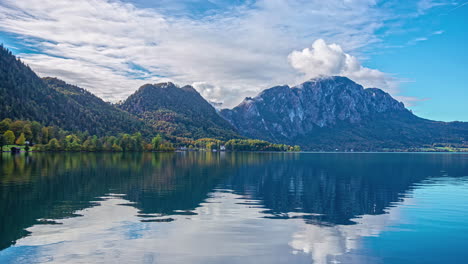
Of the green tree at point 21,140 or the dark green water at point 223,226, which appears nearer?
the dark green water at point 223,226

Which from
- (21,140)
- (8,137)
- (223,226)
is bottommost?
(223,226)

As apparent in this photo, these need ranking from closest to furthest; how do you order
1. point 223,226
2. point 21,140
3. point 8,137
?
point 223,226, point 8,137, point 21,140

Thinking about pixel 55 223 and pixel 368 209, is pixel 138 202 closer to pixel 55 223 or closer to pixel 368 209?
pixel 55 223

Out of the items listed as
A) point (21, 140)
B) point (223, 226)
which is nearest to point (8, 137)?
point (21, 140)

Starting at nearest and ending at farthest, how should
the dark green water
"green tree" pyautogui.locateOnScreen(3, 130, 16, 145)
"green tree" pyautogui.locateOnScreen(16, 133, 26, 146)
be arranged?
the dark green water → "green tree" pyautogui.locateOnScreen(3, 130, 16, 145) → "green tree" pyautogui.locateOnScreen(16, 133, 26, 146)

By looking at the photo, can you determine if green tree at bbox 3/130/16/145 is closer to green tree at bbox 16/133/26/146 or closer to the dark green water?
green tree at bbox 16/133/26/146

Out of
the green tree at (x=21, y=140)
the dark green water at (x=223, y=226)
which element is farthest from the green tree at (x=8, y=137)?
the dark green water at (x=223, y=226)

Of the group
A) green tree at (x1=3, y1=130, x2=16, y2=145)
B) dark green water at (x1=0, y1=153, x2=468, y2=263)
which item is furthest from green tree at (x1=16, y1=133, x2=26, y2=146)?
dark green water at (x1=0, y1=153, x2=468, y2=263)

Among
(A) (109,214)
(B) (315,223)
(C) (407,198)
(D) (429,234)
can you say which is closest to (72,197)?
(A) (109,214)

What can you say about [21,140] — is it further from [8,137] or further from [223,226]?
[223,226]

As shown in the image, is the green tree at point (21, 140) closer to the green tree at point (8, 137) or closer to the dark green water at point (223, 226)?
the green tree at point (8, 137)

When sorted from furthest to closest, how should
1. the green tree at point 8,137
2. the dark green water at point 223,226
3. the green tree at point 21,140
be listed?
1. the green tree at point 21,140
2. the green tree at point 8,137
3. the dark green water at point 223,226

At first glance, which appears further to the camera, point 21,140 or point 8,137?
point 21,140

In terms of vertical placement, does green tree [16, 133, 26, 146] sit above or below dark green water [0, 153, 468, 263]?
above
